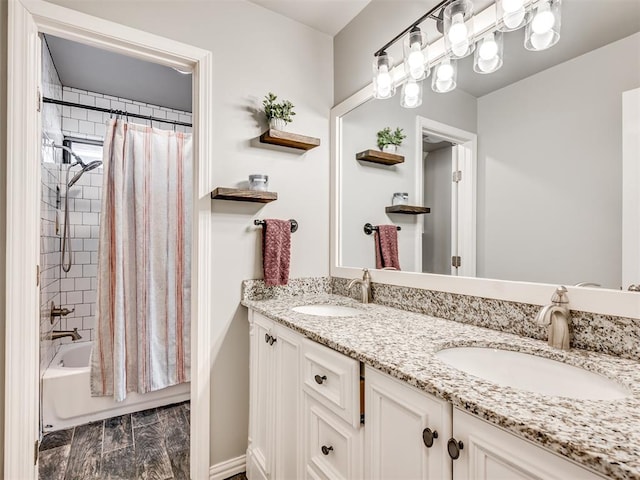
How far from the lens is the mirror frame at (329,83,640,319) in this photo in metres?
0.92

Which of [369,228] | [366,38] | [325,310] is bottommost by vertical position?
[325,310]

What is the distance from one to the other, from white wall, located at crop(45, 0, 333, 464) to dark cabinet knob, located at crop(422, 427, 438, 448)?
1223mm

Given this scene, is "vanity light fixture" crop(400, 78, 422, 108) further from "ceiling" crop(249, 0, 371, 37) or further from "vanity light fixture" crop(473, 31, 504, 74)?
"ceiling" crop(249, 0, 371, 37)

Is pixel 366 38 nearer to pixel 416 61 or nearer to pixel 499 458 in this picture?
pixel 416 61

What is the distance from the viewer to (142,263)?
7.70ft

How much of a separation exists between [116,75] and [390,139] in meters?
2.25

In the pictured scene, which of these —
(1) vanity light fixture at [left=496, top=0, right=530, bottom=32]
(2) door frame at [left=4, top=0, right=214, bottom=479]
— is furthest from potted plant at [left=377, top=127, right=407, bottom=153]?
(2) door frame at [left=4, top=0, right=214, bottom=479]

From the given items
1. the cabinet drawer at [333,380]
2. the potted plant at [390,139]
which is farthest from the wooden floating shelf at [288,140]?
the cabinet drawer at [333,380]

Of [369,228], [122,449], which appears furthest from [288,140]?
[122,449]

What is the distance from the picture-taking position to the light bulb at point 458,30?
4.07 feet

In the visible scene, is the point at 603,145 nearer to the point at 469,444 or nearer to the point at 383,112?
the point at 469,444

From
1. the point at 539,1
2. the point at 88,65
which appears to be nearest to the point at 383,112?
the point at 539,1

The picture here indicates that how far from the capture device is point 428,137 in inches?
59.8

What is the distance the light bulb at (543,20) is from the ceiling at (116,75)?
235cm
